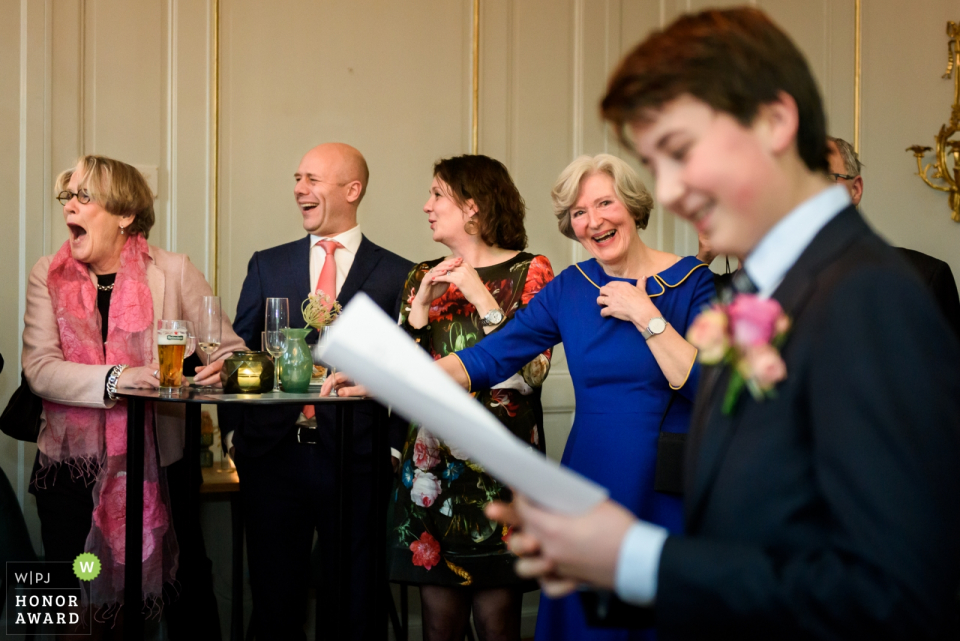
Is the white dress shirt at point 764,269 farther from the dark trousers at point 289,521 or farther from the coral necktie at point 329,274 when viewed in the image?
the coral necktie at point 329,274

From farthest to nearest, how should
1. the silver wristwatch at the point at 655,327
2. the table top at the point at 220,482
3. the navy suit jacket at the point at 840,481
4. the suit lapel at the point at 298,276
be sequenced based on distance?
the table top at the point at 220,482, the suit lapel at the point at 298,276, the silver wristwatch at the point at 655,327, the navy suit jacket at the point at 840,481

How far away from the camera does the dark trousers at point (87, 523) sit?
286 centimetres

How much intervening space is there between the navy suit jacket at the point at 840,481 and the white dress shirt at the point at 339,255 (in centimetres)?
244

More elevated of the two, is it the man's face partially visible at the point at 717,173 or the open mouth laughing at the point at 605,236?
the open mouth laughing at the point at 605,236

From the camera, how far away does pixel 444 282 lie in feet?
8.70

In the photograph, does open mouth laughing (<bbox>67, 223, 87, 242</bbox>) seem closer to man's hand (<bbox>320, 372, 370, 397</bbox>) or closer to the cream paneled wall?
the cream paneled wall

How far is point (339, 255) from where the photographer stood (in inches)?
127

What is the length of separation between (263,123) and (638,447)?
8.69ft

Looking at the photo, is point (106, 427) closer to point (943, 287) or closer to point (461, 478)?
point (461, 478)

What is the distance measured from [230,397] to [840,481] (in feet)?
5.74

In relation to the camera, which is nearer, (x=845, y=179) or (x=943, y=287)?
(x=943, y=287)

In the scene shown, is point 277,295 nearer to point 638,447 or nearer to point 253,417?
point 253,417

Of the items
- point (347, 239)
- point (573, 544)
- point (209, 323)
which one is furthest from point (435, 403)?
point (347, 239)

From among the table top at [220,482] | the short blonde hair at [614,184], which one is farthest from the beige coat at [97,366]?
the short blonde hair at [614,184]
